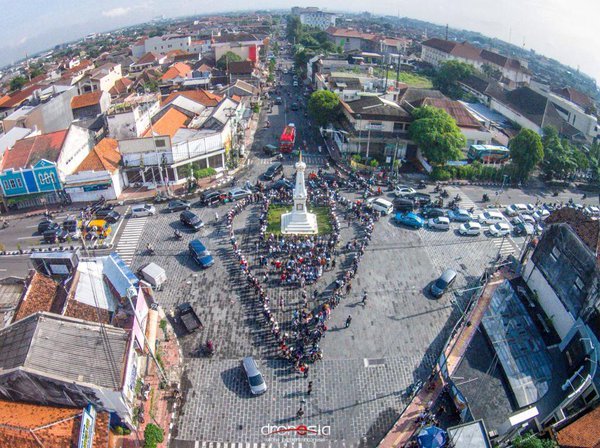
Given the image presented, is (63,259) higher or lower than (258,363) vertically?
higher

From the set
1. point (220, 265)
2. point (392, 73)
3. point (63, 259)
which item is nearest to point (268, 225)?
point (220, 265)

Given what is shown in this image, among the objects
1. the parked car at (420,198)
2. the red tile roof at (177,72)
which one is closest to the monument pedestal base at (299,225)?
the parked car at (420,198)

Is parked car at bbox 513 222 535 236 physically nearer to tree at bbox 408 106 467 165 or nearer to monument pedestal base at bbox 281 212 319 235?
tree at bbox 408 106 467 165

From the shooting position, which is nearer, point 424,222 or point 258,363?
point 258,363

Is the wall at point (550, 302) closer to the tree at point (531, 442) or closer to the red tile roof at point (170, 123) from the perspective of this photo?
the tree at point (531, 442)

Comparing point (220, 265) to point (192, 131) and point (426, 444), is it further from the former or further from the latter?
point (192, 131)

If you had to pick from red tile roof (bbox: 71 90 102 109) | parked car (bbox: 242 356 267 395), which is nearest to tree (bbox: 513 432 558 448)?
parked car (bbox: 242 356 267 395)

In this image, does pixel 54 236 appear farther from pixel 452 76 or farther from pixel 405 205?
pixel 452 76
